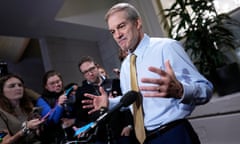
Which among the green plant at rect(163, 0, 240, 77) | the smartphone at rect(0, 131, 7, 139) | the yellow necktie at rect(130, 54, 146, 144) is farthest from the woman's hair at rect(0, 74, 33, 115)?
the green plant at rect(163, 0, 240, 77)

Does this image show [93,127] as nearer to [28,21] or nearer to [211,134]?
[211,134]

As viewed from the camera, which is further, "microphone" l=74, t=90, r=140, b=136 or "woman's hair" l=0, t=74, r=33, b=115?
"woman's hair" l=0, t=74, r=33, b=115

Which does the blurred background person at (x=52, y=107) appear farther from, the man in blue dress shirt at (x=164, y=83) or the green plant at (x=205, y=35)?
the green plant at (x=205, y=35)

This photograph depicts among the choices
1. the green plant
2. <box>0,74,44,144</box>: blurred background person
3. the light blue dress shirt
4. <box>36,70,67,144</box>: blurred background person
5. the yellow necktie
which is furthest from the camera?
the green plant

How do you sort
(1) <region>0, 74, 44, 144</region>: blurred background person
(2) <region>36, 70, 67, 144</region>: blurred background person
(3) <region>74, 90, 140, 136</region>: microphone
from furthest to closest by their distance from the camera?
(2) <region>36, 70, 67, 144</region>: blurred background person → (1) <region>0, 74, 44, 144</region>: blurred background person → (3) <region>74, 90, 140, 136</region>: microphone

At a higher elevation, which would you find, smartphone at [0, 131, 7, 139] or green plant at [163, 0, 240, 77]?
green plant at [163, 0, 240, 77]

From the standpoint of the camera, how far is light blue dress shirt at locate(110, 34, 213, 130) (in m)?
0.81

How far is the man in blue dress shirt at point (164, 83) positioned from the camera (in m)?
0.73

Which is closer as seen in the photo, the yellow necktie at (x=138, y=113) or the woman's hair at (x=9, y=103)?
the yellow necktie at (x=138, y=113)

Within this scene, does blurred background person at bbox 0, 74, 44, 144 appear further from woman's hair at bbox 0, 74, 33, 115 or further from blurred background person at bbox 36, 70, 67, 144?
blurred background person at bbox 36, 70, 67, 144

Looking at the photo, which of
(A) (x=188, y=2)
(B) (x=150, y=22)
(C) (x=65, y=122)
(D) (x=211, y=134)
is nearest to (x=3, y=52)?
(B) (x=150, y=22)

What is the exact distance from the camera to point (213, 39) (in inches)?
76.9

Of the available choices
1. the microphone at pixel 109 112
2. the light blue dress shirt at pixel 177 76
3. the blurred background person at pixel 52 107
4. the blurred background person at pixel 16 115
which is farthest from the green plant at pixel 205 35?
the blurred background person at pixel 16 115

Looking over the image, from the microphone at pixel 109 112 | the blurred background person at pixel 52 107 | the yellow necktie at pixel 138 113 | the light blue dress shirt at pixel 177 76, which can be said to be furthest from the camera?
the blurred background person at pixel 52 107
